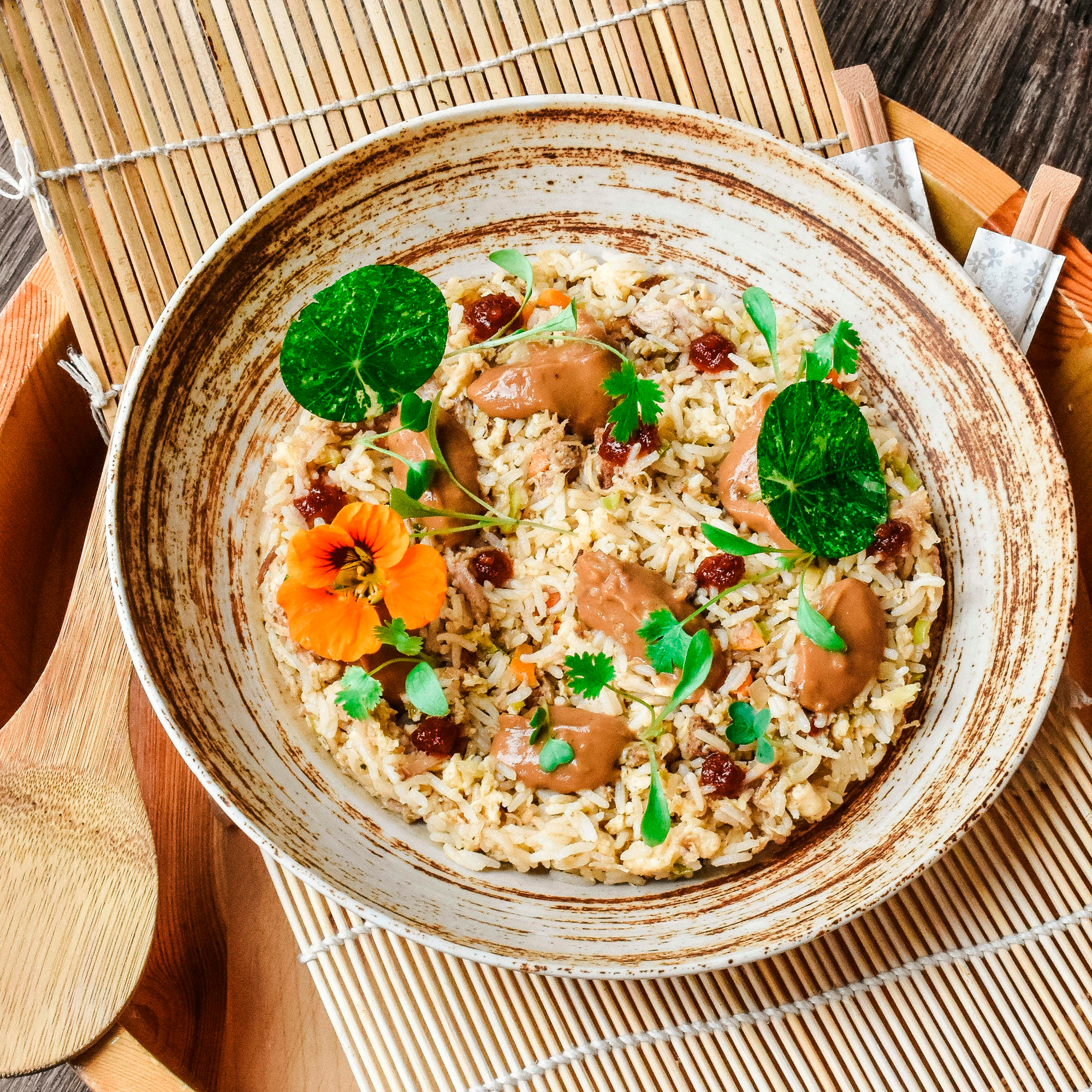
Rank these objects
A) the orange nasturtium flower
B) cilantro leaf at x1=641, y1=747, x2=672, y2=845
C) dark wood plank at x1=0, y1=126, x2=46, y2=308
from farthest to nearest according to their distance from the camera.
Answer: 1. dark wood plank at x1=0, y1=126, x2=46, y2=308
2. the orange nasturtium flower
3. cilantro leaf at x1=641, y1=747, x2=672, y2=845

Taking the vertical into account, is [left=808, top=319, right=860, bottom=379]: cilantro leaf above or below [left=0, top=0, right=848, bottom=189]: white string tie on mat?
below

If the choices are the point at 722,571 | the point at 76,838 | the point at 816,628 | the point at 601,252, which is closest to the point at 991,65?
the point at 601,252

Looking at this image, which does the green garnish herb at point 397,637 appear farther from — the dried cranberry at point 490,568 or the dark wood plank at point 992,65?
the dark wood plank at point 992,65

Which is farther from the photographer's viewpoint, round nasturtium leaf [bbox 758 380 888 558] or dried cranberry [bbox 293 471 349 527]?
dried cranberry [bbox 293 471 349 527]

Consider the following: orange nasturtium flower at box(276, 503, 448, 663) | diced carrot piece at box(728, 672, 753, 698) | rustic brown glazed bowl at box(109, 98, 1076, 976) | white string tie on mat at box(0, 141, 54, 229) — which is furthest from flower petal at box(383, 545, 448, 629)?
white string tie on mat at box(0, 141, 54, 229)

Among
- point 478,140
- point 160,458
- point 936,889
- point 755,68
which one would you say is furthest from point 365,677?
point 755,68

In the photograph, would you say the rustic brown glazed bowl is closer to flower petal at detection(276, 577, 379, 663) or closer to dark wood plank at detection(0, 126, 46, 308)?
flower petal at detection(276, 577, 379, 663)

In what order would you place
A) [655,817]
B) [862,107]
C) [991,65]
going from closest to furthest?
[655,817], [862,107], [991,65]

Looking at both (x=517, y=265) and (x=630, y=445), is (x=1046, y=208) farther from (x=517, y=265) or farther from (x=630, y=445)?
(x=517, y=265)
